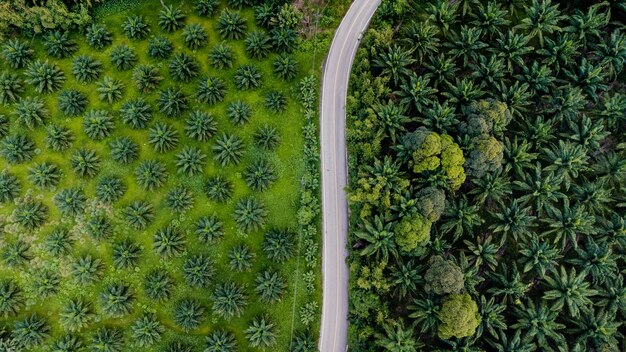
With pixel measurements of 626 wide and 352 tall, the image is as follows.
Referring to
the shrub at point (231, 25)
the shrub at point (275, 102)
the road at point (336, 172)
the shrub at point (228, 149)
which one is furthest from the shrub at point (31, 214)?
the road at point (336, 172)

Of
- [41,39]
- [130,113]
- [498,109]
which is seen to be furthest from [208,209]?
[498,109]

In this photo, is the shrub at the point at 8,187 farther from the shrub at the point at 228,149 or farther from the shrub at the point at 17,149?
the shrub at the point at 228,149

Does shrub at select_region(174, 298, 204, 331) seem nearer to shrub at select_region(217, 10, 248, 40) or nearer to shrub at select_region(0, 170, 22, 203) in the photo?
shrub at select_region(0, 170, 22, 203)

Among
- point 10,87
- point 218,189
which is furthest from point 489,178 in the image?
point 10,87

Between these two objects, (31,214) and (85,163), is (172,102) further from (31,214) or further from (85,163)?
(31,214)

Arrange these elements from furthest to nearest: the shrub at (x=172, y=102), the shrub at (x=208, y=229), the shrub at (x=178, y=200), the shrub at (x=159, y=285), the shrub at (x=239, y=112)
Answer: the shrub at (x=239, y=112)
the shrub at (x=172, y=102)
the shrub at (x=178, y=200)
the shrub at (x=208, y=229)
the shrub at (x=159, y=285)

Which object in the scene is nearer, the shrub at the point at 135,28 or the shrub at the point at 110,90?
the shrub at the point at 110,90
